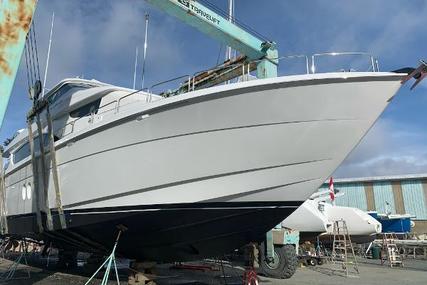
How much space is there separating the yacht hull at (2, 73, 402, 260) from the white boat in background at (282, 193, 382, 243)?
23.1 feet

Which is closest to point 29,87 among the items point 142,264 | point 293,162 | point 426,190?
point 142,264

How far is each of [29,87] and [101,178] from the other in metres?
2.59

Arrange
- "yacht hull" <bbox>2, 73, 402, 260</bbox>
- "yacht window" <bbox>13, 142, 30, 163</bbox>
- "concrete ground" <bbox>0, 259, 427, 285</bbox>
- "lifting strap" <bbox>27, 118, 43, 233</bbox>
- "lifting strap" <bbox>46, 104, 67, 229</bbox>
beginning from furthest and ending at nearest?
1. "concrete ground" <bbox>0, 259, 427, 285</bbox>
2. "yacht window" <bbox>13, 142, 30, 163</bbox>
3. "lifting strap" <bbox>27, 118, 43, 233</bbox>
4. "lifting strap" <bbox>46, 104, 67, 229</bbox>
5. "yacht hull" <bbox>2, 73, 402, 260</bbox>

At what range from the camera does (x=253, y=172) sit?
5.91 metres

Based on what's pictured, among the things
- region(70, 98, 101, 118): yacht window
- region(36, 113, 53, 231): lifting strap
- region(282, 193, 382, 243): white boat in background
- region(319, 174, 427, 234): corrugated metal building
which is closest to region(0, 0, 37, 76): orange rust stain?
region(70, 98, 101, 118): yacht window

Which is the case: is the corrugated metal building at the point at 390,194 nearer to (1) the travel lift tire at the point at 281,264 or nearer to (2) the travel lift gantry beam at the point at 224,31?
(1) the travel lift tire at the point at 281,264

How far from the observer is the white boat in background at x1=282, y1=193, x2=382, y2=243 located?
1393cm

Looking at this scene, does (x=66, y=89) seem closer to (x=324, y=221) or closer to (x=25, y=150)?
(x=25, y=150)

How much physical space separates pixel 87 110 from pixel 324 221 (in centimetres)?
937

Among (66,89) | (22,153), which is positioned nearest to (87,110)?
(66,89)

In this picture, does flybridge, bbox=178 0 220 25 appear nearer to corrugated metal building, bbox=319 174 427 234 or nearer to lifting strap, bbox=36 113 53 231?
lifting strap, bbox=36 113 53 231

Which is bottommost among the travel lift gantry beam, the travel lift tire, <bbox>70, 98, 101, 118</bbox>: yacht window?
the travel lift tire

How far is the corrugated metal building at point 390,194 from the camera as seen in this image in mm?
26062

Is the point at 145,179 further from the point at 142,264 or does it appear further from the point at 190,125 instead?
the point at 142,264
